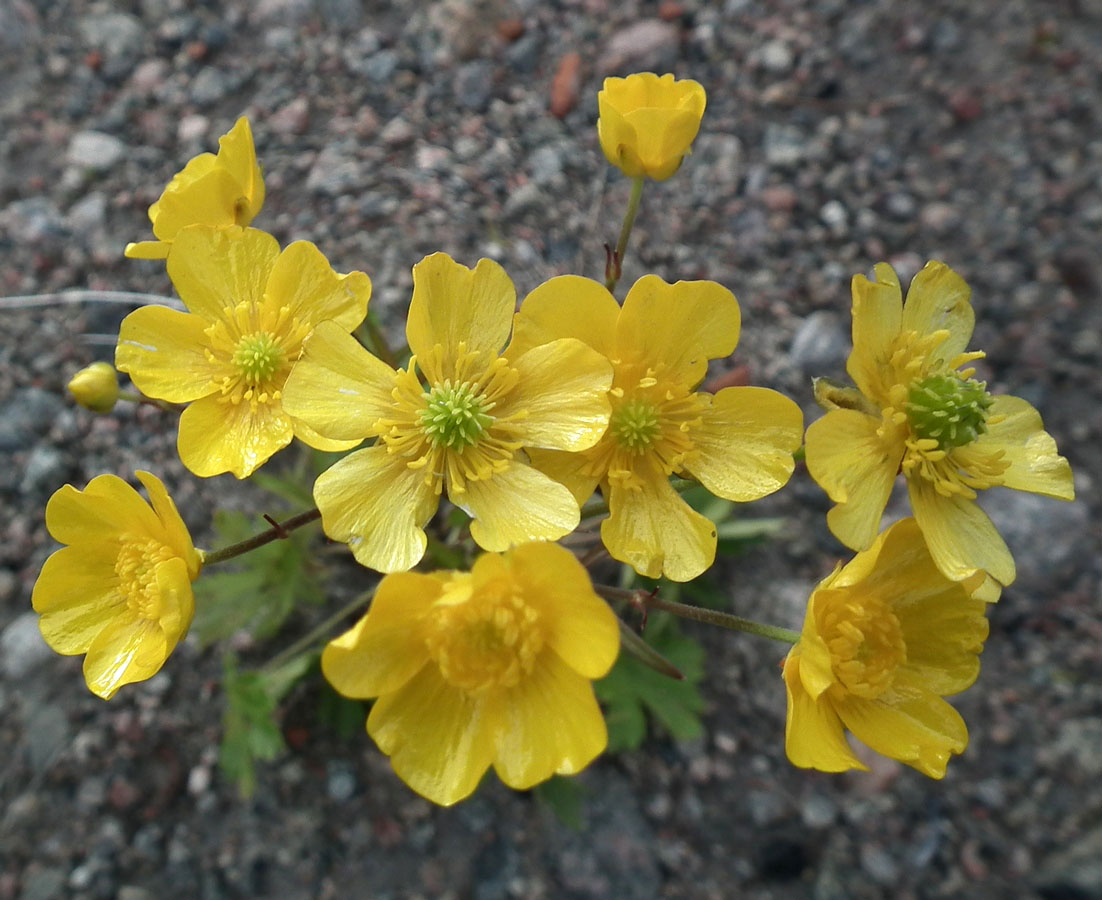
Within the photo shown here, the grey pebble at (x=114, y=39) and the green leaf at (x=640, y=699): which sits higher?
the grey pebble at (x=114, y=39)

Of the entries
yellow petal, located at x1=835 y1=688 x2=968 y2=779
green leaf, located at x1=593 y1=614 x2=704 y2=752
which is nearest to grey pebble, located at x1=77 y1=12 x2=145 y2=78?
green leaf, located at x1=593 y1=614 x2=704 y2=752

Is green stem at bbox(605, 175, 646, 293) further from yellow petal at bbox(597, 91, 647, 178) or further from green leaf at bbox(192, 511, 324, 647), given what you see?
Answer: green leaf at bbox(192, 511, 324, 647)

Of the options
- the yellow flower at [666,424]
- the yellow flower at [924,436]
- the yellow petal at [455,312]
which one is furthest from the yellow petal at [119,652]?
the yellow flower at [924,436]

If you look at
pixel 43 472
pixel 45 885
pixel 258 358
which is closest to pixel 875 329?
pixel 258 358

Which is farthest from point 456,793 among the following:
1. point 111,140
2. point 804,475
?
point 111,140

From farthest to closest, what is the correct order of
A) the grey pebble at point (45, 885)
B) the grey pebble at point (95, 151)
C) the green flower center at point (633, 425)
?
the grey pebble at point (95, 151) < the grey pebble at point (45, 885) < the green flower center at point (633, 425)

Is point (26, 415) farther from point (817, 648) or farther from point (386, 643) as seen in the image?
point (817, 648)

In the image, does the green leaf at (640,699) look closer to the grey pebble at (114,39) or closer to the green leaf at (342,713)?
the green leaf at (342,713)
